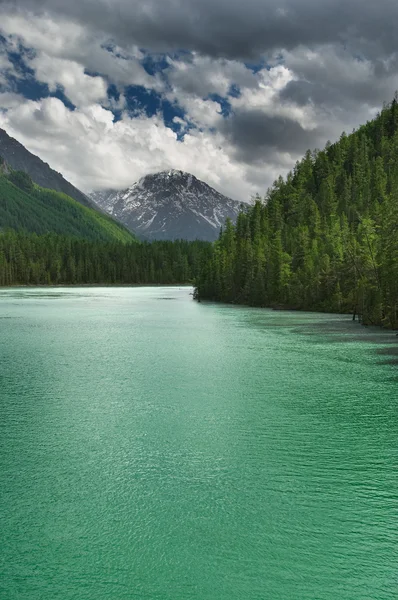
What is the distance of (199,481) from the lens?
72.1 ft

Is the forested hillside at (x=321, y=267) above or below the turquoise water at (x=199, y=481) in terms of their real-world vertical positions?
above

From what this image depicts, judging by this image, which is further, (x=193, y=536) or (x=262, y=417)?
(x=262, y=417)

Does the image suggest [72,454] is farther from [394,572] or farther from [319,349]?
[319,349]

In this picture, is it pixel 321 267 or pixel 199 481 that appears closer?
pixel 199 481

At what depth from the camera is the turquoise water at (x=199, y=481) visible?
15.1 meters

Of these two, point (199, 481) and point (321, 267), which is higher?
point (321, 267)

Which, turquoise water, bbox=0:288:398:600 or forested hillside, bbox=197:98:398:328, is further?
forested hillside, bbox=197:98:398:328

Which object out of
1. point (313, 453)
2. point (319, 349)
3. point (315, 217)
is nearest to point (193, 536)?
point (313, 453)

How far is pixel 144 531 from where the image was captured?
17672 mm

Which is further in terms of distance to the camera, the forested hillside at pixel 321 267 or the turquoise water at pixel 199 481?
the forested hillside at pixel 321 267

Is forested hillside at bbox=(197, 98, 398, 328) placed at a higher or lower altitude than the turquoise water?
higher

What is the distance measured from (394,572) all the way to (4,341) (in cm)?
5787

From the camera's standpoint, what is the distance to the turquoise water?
15109 mm

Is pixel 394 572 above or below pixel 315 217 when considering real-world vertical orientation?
below
